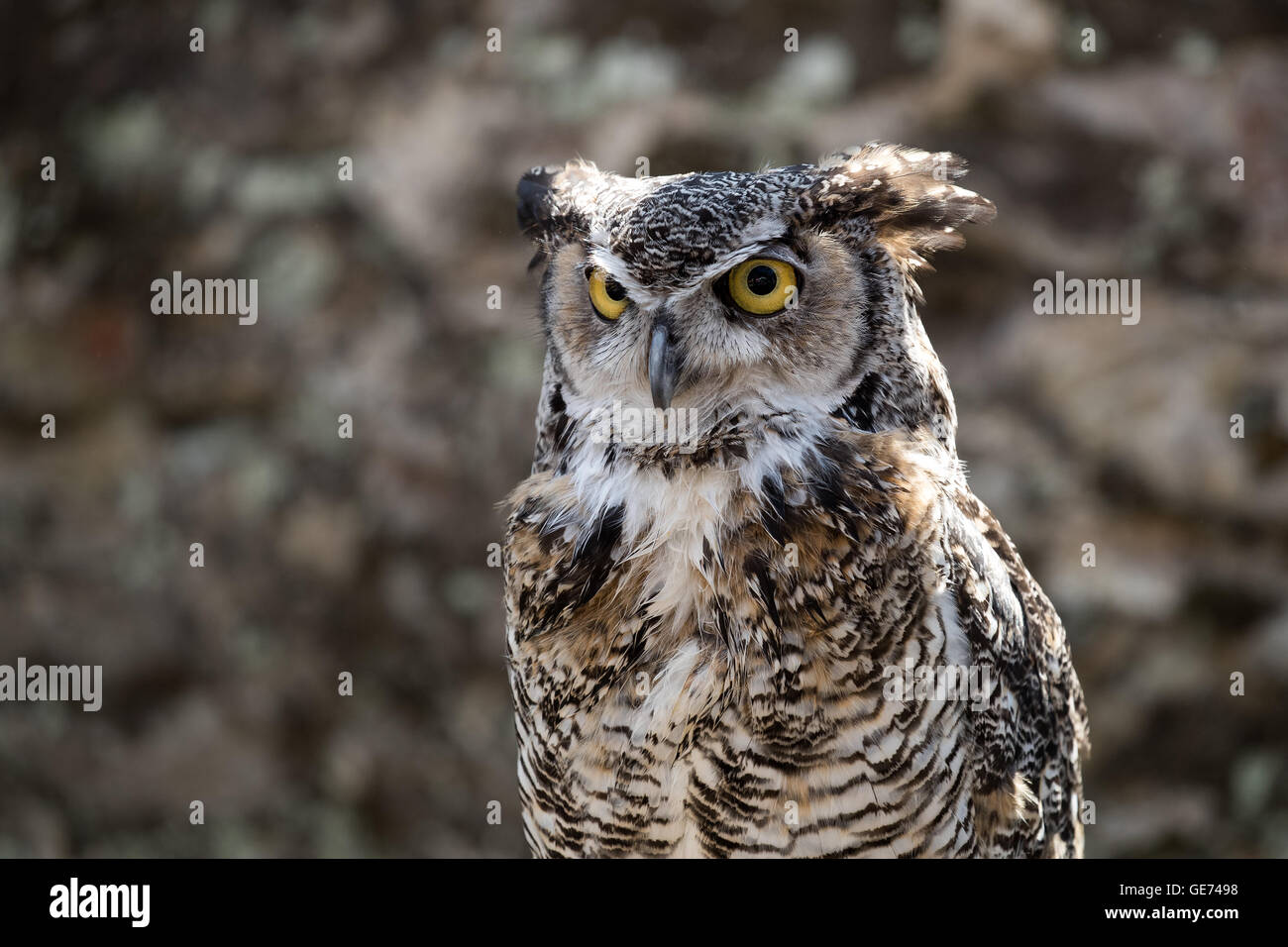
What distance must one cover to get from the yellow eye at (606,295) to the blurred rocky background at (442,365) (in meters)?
1.54

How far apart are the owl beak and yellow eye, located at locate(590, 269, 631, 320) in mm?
72

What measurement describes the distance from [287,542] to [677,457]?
1.98m

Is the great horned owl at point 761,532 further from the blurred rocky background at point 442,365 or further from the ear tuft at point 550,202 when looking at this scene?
the blurred rocky background at point 442,365

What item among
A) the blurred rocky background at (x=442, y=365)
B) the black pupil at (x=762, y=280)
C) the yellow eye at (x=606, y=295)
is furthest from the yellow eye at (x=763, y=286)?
the blurred rocky background at (x=442, y=365)

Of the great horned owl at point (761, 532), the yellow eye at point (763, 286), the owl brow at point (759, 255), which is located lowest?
the great horned owl at point (761, 532)

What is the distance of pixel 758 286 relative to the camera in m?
1.13

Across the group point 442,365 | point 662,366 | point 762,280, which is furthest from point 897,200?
point 442,365

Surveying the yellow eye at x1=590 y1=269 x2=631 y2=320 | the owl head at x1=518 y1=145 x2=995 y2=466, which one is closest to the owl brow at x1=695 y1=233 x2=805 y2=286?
the owl head at x1=518 y1=145 x2=995 y2=466

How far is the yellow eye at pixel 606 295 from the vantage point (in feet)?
3.83

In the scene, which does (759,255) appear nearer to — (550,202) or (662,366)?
(662,366)

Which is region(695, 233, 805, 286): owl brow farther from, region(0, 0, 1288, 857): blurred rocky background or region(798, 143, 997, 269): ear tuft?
region(0, 0, 1288, 857): blurred rocky background

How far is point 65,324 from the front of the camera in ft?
9.82

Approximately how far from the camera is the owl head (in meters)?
1.11

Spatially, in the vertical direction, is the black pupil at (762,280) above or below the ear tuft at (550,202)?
below
